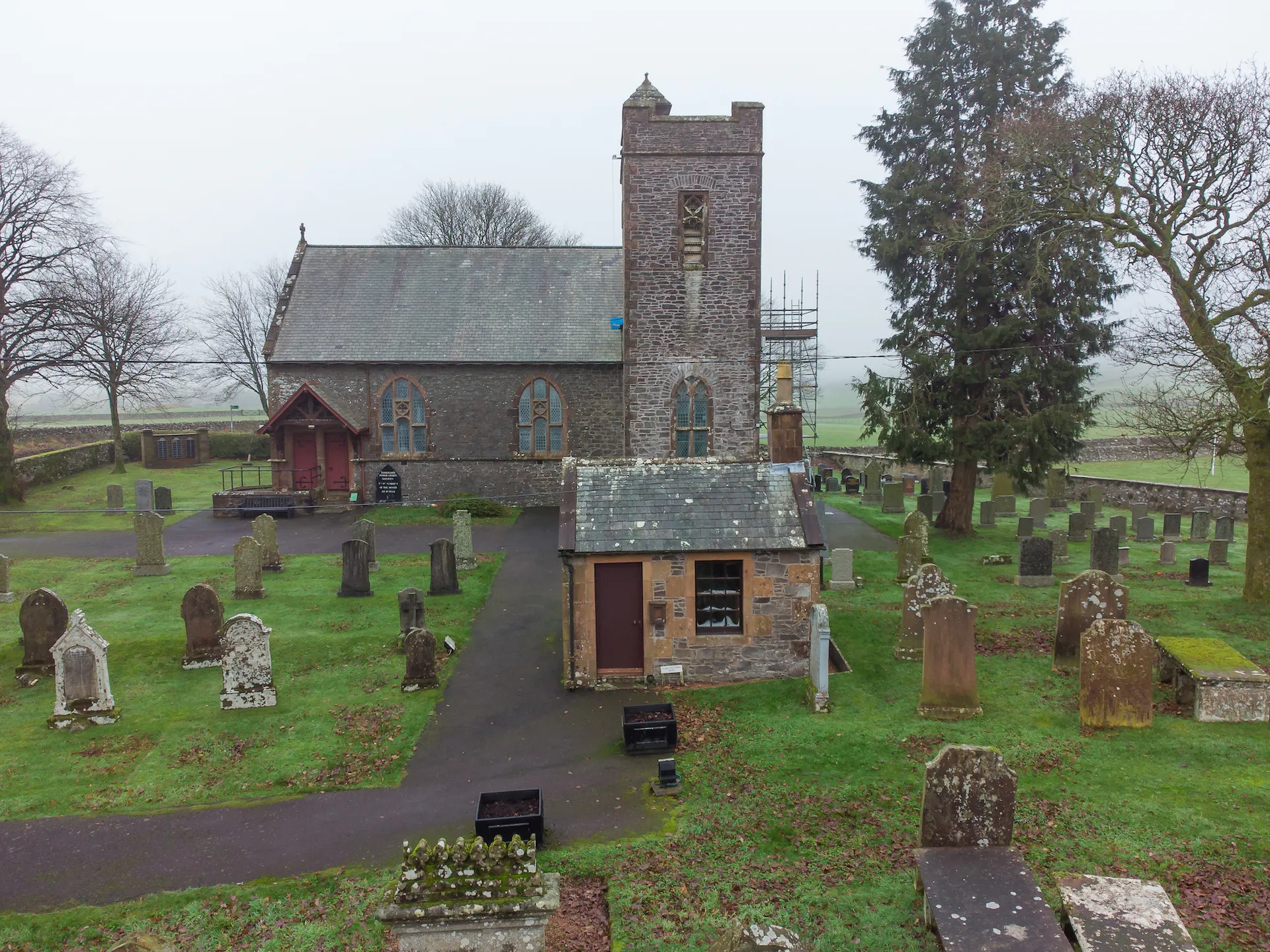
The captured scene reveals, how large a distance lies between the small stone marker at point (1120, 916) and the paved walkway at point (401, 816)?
14.4 ft

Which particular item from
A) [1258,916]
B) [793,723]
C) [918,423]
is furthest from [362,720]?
[918,423]

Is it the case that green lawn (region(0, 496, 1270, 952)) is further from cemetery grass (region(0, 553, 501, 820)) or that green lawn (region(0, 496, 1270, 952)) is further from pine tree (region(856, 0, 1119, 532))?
pine tree (region(856, 0, 1119, 532))

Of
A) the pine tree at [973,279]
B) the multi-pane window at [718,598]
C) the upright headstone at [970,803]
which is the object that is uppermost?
the pine tree at [973,279]

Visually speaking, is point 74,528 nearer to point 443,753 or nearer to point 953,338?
point 443,753

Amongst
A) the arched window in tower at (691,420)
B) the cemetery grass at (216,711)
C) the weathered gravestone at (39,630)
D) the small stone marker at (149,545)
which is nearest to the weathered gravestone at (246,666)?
the cemetery grass at (216,711)

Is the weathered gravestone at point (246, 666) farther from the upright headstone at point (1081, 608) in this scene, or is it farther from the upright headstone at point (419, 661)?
the upright headstone at point (1081, 608)

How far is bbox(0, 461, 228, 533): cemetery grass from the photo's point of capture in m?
25.8

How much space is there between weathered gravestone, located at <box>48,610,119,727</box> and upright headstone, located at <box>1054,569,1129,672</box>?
1470cm

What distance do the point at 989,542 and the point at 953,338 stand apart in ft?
19.3

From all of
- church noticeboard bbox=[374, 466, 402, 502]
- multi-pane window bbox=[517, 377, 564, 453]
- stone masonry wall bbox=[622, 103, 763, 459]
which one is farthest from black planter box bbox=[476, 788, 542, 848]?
church noticeboard bbox=[374, 466, 402, 502]

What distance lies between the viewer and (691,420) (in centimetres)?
2408

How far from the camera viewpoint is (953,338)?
22031 millimetres

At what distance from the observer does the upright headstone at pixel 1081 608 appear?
513 inches

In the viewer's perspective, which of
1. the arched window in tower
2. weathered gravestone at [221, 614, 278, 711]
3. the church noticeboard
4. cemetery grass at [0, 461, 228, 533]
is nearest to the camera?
weathered gravestone at [221, 614, 278, 711]
